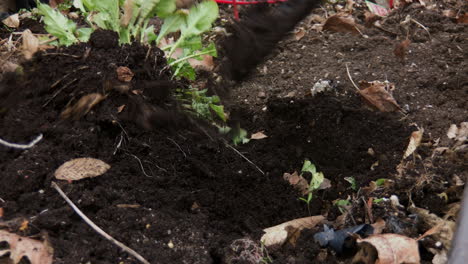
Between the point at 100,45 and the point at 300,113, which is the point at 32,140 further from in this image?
the point at 300,113

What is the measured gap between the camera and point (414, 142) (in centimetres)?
224

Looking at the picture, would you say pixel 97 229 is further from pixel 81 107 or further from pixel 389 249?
pixel 389 249

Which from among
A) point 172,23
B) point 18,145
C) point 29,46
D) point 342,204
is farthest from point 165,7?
point 342,204

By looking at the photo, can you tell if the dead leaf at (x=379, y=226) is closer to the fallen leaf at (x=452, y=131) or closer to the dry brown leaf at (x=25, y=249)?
the fallen leaf at (x=452, y=131)

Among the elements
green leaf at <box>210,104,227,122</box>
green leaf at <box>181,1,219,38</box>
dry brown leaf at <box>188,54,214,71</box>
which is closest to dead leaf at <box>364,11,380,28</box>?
dry brown leaf at <box>188,54,214,71</box>

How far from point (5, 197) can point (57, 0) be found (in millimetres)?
2387

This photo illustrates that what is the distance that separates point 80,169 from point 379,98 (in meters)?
1.51

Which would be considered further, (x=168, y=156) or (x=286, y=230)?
(x=168, y=156)

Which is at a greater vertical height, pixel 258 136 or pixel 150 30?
pixel 150 30

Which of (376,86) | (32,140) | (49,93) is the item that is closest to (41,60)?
(49,93)

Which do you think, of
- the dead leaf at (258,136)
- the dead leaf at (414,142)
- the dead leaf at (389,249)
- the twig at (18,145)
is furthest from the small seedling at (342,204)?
the twig at (18,145)

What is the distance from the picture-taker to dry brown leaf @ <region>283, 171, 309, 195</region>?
2191mm

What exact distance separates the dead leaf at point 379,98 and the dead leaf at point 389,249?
101 centimetres

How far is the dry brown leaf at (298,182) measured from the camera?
2.19 metres
